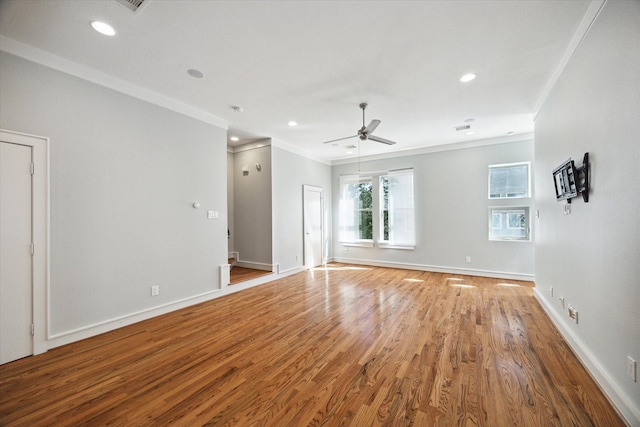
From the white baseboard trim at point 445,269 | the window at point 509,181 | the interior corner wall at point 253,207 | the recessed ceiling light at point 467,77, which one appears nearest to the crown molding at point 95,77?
the interior corner wall at point 253,207

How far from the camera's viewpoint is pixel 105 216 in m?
2.89

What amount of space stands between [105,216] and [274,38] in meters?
2.75

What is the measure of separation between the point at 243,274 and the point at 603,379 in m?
Result: 4.83

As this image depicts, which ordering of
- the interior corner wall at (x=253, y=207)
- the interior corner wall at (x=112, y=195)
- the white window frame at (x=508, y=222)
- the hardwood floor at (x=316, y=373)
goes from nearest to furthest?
the hardwood floor at (x=316, y=373), the interior corner wall at (x=112, y=195), the white window frame at (x=508, y=222), the interior corner wall at (x=253, y=207)

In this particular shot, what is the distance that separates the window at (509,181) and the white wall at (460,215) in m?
0.12

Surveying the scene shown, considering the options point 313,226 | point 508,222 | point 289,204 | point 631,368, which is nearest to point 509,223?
point 508,222

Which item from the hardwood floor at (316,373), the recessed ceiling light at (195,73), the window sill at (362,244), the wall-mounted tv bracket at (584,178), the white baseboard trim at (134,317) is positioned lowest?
the hardwood floor at (316,373)

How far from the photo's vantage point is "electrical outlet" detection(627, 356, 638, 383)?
1.51 m

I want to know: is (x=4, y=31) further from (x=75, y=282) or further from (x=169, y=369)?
(x=169, y=369)

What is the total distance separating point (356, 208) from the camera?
7.05 m

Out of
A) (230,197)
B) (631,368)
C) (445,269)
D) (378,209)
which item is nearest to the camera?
(631,368)

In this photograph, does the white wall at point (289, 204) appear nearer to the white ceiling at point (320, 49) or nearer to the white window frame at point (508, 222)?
the white ceiling at point (320, 49)

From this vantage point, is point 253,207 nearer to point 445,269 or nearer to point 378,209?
point 378,209

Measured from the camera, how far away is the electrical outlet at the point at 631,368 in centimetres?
151
